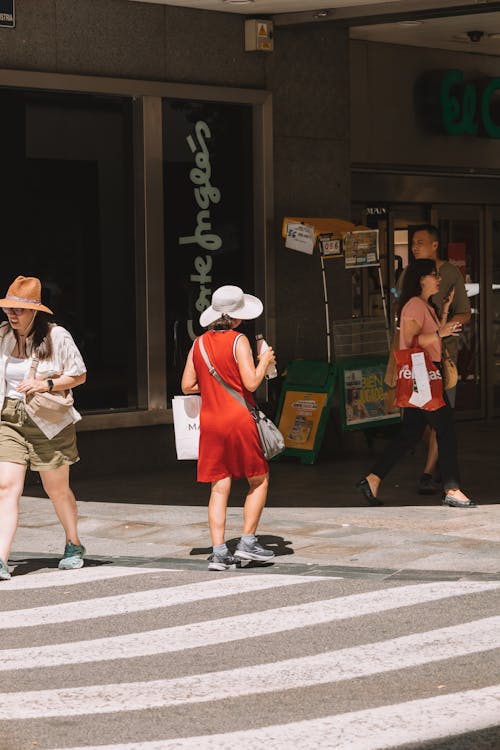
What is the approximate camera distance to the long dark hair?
36.7 ft

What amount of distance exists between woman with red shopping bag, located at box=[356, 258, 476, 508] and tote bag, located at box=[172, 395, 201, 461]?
2.47 meters

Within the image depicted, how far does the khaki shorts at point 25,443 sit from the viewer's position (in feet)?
29.0

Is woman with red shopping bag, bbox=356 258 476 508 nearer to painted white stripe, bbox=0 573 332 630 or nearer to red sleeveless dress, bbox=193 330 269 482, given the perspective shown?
red sleeveless dress, bbox=193 330 269 482

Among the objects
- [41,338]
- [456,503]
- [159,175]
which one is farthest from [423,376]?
[159,175]

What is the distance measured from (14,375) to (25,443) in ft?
1.31

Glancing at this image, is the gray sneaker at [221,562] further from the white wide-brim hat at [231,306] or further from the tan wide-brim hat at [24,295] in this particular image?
the tan wide-brim hat at [24,295]

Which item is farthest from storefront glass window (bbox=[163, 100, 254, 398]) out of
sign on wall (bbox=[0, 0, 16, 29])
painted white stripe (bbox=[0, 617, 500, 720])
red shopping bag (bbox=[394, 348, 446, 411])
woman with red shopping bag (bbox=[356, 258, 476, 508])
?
painted white stripe (bbox=[0, 617, 500, 720])

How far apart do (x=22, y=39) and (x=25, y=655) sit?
7.06 metres

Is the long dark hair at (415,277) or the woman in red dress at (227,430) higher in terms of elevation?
the long dark hair at (415,277)

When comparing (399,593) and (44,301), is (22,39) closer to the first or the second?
(44,301)

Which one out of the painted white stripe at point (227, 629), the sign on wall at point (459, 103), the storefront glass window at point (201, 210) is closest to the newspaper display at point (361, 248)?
the storefront glass window at point (201, 210)

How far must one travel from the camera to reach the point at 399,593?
26.9ft

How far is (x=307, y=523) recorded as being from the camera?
419 inches

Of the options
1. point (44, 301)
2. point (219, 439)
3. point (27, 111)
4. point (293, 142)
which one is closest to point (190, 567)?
point (219, 439)
